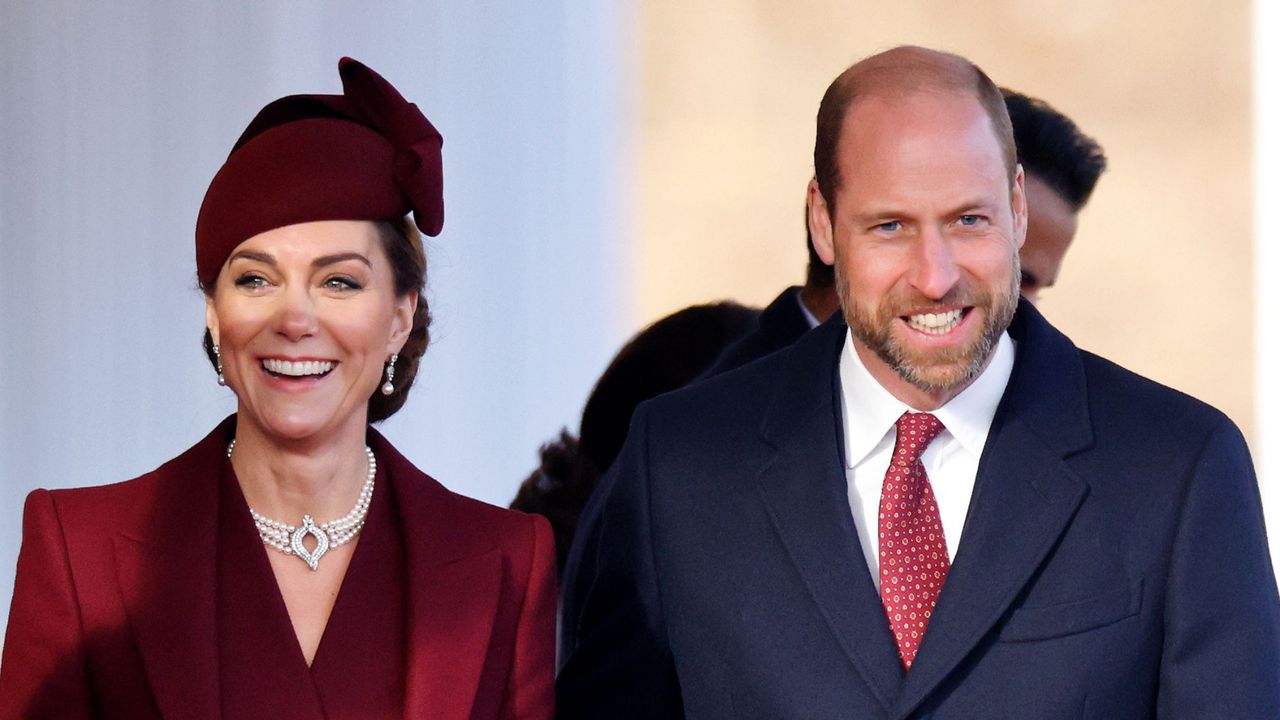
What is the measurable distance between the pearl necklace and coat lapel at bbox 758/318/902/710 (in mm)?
552

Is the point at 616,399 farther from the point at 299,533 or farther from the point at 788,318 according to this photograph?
the point at 299,533

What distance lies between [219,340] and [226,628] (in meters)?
0.39

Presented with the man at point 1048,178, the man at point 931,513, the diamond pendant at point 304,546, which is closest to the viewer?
the man at point 931,513

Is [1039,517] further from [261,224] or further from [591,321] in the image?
[591,321]

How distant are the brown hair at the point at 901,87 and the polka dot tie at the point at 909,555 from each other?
388 millimetres

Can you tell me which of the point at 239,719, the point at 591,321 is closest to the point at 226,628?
the point at 239,719

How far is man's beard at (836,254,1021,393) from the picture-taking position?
251 centimetres

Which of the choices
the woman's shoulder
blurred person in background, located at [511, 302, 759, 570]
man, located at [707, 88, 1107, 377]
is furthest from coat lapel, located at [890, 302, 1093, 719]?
blurred person in background, located at [511, 302, 759, 570]

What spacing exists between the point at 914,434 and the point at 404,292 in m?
0.73

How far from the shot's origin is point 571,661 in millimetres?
2736

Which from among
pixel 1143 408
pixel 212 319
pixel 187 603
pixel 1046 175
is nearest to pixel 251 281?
pixel 212 319

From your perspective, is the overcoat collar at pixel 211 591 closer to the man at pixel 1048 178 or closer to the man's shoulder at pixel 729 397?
the man's shoulder at pixel 729 397

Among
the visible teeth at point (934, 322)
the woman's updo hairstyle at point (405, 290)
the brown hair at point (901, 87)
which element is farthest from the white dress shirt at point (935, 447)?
the woman's updo hairstyle at point (405, 290)

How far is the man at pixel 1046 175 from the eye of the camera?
3.80 m
